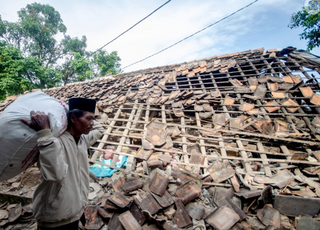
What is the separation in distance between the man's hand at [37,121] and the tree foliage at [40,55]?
1606cm

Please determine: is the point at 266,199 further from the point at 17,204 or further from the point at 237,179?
the point at 17,204

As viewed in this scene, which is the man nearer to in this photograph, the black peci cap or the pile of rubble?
the black peci cap

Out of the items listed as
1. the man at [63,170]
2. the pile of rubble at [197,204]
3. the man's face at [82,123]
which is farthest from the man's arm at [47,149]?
the pile of rubble at [197,204]

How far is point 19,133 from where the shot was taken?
1083mm

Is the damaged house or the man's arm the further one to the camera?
the damaged house

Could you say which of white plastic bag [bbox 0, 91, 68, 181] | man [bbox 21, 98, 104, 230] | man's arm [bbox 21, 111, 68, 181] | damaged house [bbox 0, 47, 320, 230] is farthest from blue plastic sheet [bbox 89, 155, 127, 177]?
man's arm [bbox 21, 111, 68, 181]

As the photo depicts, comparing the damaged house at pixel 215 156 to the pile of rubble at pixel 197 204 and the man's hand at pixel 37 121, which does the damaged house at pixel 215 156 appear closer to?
the pile of rubble at pixel 197 204

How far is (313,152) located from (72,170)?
13.1 ft

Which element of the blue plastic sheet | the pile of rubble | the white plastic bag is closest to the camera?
the white plastic bag

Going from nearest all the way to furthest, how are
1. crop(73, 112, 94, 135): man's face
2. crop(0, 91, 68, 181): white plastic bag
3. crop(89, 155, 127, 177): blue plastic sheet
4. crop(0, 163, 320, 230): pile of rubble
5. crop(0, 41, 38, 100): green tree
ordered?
1. crop(0, 91, 68, 181): white plastic bag
2. crop(73, 112, 94, 135): man's face
3. crop(0, 163, 320, 230): pile of rubble
4. crop(89, 155, 127, 177): blue plastic sheet
5. crop(0, 41, 38, 100): green tree

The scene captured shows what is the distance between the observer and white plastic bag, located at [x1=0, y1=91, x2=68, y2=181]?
41.9 inches

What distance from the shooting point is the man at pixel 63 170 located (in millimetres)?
1095

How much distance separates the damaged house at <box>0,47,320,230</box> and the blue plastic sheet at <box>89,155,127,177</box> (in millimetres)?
30

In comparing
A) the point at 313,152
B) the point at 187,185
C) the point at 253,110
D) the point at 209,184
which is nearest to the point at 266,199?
the point at 209,184
